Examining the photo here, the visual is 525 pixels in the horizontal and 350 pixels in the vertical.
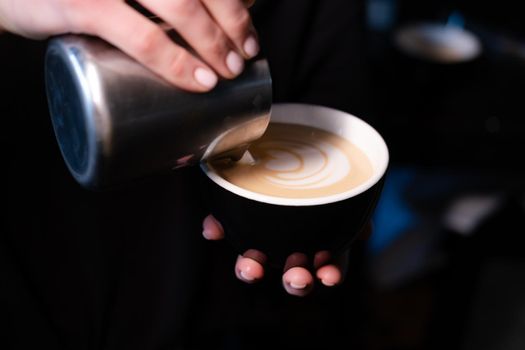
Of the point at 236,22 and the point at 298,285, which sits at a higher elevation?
the point at 236,22

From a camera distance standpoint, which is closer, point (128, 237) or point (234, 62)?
point (234, 62)

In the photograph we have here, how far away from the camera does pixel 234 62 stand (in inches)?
15.9

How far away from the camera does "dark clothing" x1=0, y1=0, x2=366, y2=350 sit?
64cm

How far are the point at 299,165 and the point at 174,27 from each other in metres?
0.26

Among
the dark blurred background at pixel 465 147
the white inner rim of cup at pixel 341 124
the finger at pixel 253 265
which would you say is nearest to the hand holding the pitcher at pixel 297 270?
the finger at pixel 253 265

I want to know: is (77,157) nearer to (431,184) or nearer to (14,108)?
(14,108)

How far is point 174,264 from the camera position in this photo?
0.75 meters

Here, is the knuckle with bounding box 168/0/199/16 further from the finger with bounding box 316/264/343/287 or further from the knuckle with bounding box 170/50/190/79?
the finger with bounding box 316/264/343/287

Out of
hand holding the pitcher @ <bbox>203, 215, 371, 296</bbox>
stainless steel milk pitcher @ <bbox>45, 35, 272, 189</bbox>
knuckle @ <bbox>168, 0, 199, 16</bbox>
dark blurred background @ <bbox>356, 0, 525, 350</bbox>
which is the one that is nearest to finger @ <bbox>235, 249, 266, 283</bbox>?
hand holding the pitcher @ <bbox>203, 215, 371, 296</bbox>

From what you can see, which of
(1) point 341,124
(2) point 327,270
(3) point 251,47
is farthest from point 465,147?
(3) point 251,47

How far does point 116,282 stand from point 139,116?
40 centimetres

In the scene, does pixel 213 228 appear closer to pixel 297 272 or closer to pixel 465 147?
pixel 297 272

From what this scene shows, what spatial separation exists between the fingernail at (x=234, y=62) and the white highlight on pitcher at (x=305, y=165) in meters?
0.17

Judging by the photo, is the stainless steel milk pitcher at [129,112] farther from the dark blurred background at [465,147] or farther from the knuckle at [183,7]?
the dark blurred background at [465,147]
